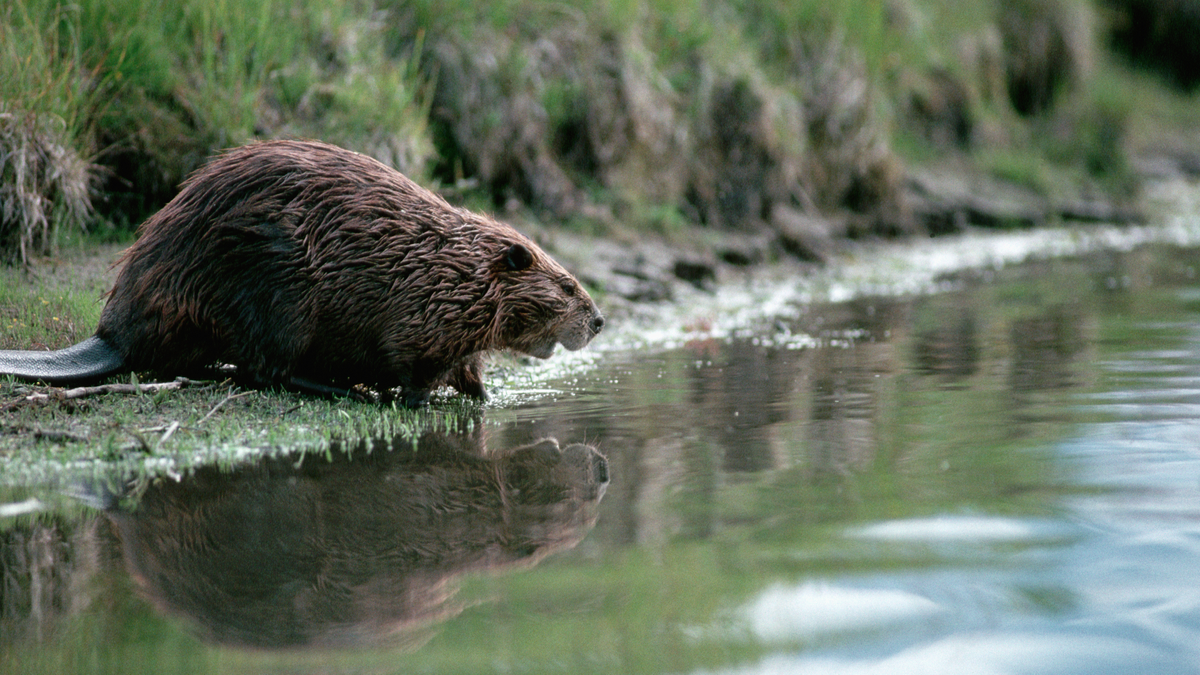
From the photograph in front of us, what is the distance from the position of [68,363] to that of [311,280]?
888mm

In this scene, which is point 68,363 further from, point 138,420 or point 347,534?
point 347,534

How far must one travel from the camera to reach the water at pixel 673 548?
2016 millimetres

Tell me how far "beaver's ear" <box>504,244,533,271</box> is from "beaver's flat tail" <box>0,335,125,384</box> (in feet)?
4.85

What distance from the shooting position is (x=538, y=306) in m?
4.55

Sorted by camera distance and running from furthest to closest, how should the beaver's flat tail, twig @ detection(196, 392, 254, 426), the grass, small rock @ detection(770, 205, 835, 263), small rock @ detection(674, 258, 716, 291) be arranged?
small rock @ detection(770, 205, 835, 263) < small rock @ detection(674, 258, 716, 291) < the beaver's flat tail < twig @ detection(196, 392, 254, 426) < the grass

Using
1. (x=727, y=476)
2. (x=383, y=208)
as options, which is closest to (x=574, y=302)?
(x=383, y=208)

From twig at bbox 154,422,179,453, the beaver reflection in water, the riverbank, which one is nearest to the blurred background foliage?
the riverbank

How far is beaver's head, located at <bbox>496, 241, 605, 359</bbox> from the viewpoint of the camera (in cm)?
449

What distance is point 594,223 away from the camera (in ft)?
25.8

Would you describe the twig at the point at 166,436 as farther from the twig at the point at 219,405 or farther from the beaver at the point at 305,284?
the beaver at the point at 305,284

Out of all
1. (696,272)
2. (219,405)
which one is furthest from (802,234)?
(219,405)

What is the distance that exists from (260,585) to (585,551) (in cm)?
69

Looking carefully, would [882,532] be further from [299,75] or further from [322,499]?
[299,75]

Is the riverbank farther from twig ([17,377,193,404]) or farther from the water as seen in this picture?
the water
